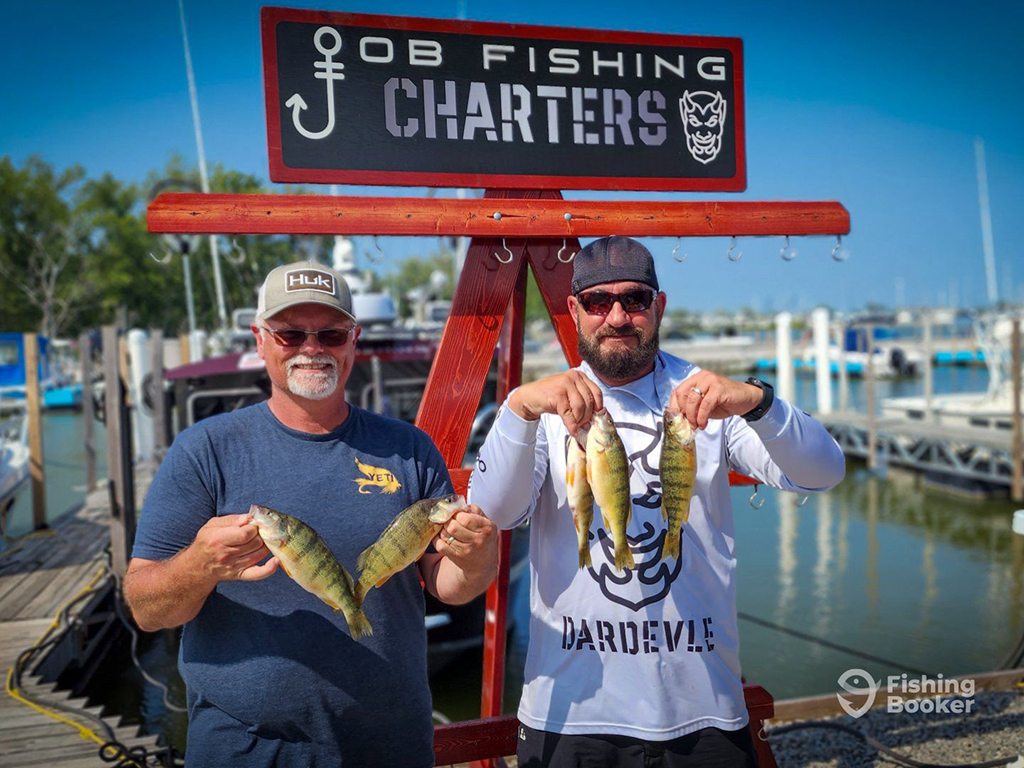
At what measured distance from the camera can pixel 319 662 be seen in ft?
7.56

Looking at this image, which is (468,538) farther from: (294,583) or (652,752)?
(652,752)

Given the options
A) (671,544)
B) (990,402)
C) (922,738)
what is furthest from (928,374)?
(671,544)

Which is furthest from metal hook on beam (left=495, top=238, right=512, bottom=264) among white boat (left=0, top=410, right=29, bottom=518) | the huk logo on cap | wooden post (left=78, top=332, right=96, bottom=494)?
wooden post (left=78, top=332, right=96, bottom=494)

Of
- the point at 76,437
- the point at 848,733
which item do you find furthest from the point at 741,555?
the point at 76,437

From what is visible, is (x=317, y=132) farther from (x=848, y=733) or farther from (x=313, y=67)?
(x=848, y=733)

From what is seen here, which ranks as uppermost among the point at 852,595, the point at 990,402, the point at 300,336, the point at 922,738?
the point at 300,336

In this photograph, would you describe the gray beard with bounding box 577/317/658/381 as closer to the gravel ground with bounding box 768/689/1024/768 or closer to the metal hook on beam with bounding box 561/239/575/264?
the metal hook on beam with bounding box 561/239/575/264

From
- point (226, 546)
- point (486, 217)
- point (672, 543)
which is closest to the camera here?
point (226, 546)

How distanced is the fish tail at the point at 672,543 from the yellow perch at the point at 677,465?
4cm

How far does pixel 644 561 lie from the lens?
2555 mm

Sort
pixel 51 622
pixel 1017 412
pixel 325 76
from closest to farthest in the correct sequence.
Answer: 1. pixel 325 76
2. pixel 51 622
3. pixel 1017 412

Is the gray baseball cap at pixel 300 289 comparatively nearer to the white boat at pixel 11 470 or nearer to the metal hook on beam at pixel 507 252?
the metal hook on beam at pixel 507 252

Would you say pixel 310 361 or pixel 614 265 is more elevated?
pixel 614 265

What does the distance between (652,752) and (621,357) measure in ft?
4.05
